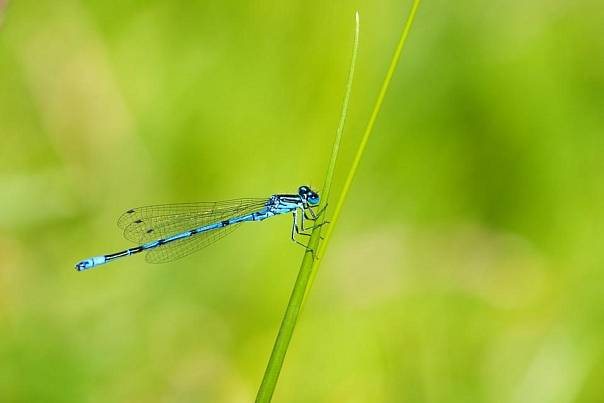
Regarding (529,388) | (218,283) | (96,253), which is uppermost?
(96,253)

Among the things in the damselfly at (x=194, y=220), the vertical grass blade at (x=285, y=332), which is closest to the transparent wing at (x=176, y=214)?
the damselfly at (x=194, y=220)

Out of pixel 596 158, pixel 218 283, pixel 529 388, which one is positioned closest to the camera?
pixel 529 388

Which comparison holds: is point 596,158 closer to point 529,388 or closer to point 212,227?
point 529,388

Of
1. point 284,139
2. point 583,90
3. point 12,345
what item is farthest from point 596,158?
point 12,345

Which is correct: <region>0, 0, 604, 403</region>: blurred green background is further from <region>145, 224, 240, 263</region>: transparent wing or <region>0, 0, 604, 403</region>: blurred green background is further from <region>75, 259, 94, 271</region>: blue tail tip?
<region>75, 259, 94, 271</region>: blue tail tip

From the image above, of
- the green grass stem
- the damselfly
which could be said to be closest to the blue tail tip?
the damselfly

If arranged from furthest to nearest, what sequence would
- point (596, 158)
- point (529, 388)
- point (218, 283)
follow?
point (596, 158) < point (218, 283) < point (529, 388)
